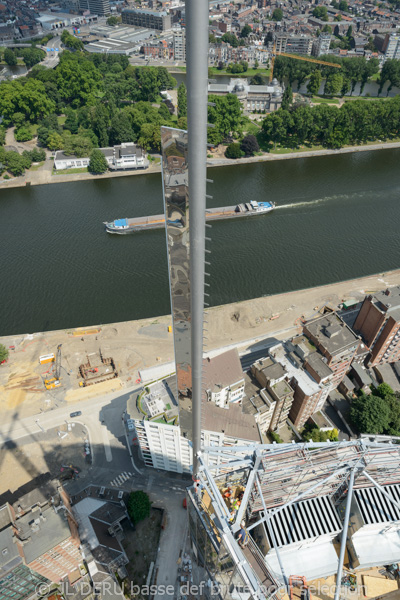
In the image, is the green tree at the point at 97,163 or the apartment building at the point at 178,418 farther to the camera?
the green tree at the point at 97,163

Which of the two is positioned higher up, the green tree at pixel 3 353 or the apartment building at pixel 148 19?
the apartment building at pixel 148 19

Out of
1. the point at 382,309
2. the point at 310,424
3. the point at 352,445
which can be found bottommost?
the point at 310,424

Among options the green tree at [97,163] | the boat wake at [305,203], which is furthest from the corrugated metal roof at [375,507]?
the green tree at [97,163]

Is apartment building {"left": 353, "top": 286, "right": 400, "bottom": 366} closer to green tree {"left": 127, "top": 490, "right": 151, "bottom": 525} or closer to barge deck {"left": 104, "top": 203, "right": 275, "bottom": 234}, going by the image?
green tree {"left": 127, "top": 490, "right": 151, "bottom": 525}

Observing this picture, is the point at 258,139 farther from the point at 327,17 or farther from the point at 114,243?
the point at 327,17

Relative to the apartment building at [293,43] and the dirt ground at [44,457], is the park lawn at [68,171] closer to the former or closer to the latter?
the dirt ground at [44,457]

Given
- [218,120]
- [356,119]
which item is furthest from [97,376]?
[356,119]

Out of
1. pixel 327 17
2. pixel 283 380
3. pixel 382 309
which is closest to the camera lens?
pixel 283 380

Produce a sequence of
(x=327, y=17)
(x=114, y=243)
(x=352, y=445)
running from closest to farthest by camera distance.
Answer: (x=352, y=445) < (x=114, y=243) < (x=327, y=17)

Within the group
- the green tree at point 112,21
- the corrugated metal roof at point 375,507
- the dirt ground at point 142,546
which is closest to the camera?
the corrugated metal roof at point 375,507
